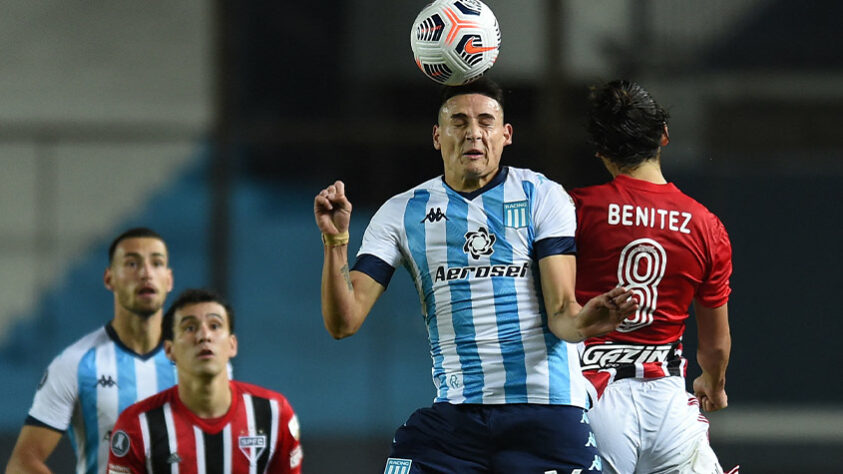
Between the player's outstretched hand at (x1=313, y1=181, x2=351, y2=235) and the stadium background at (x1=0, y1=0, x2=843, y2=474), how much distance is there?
6432 millimetres

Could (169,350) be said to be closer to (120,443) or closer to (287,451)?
(120,443)

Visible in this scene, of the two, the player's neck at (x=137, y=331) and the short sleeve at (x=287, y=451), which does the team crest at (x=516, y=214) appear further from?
the player's neck at (x=137, y=331)

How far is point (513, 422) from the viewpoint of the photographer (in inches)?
147

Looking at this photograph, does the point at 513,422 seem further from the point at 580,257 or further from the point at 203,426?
the point at 203,426

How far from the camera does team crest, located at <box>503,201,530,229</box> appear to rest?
388cm

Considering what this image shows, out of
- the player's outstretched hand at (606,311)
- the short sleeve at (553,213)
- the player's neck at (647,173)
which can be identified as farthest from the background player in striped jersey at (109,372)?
the player's outstretched hand at (606,311)

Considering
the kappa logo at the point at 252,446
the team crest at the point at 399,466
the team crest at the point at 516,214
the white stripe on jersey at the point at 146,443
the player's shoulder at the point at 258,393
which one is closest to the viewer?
the team crest at the point at 399,466

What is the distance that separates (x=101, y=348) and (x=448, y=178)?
2.34m

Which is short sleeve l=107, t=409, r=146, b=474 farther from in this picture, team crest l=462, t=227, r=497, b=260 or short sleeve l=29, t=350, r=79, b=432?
team crest l=462, t=227, r=497, b=260

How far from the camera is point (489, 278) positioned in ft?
12.6

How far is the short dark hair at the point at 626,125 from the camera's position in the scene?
4082 millimetres

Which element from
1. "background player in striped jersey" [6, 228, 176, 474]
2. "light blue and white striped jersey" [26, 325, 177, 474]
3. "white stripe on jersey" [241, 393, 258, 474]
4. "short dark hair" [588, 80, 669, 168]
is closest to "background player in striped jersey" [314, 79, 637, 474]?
"short dark hair" [588, 80, 669, 168]

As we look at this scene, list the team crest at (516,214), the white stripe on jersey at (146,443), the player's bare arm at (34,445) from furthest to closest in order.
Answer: the player's bare arm at (34,445) < the white stripe on jersey at (146,443) < the team crest at (516,214)

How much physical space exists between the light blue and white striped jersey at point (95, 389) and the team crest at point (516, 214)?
7.63 ft
